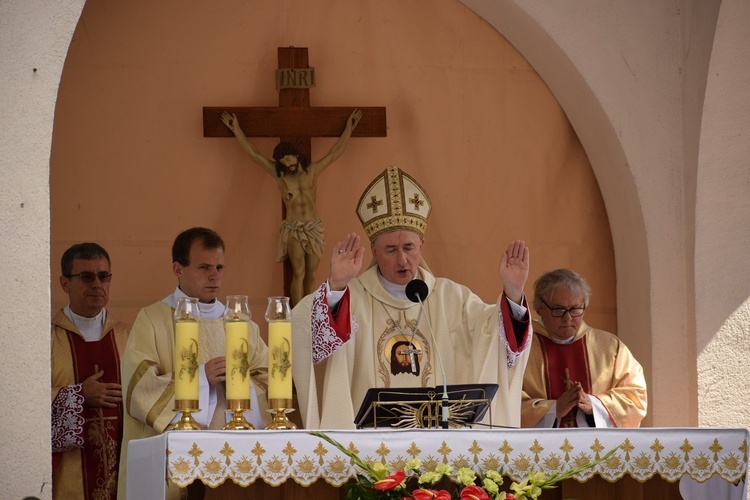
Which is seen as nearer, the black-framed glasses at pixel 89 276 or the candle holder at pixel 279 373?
the candle holder at pixel 279 373

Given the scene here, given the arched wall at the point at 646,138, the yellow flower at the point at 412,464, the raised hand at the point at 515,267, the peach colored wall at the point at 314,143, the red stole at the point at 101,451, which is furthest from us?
the peach colored wall at the point at 314,143

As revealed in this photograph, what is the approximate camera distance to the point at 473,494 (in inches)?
146

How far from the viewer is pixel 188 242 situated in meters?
6.26

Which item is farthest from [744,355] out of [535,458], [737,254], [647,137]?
[535,458]

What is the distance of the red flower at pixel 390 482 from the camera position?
12.4 ft

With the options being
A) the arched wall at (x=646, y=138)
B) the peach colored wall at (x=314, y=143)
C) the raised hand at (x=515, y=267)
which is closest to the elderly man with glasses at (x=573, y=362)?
the arched wall at (x=646, y=138)

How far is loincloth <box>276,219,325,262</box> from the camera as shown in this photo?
7168mm

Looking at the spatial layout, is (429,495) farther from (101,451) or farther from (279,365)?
(101,451)

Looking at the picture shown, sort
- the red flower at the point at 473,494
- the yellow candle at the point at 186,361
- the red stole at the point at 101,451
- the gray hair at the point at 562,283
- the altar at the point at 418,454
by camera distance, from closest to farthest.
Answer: the red flower at the point at 473,494, the altar at the point at 418,454, the yellow candle at the point at 186,361, the red stole at the point at 101,451, the gray hair at the point at 562,283

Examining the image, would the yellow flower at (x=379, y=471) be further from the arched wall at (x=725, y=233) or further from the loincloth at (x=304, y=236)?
the loincloth at (x=304, y=236)

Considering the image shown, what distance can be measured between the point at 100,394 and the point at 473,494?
2.98m

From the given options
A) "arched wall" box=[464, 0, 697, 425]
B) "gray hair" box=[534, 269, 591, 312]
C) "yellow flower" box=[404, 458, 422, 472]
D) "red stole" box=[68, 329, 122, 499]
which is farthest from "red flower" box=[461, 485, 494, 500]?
"arched wall" box=[464, 0, 697, 425]

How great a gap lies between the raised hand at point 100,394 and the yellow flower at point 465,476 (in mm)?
2801

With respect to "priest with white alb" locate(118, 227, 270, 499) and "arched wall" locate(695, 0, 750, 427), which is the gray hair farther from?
"priest with white alb" locate(118, 227, 270, 499)
